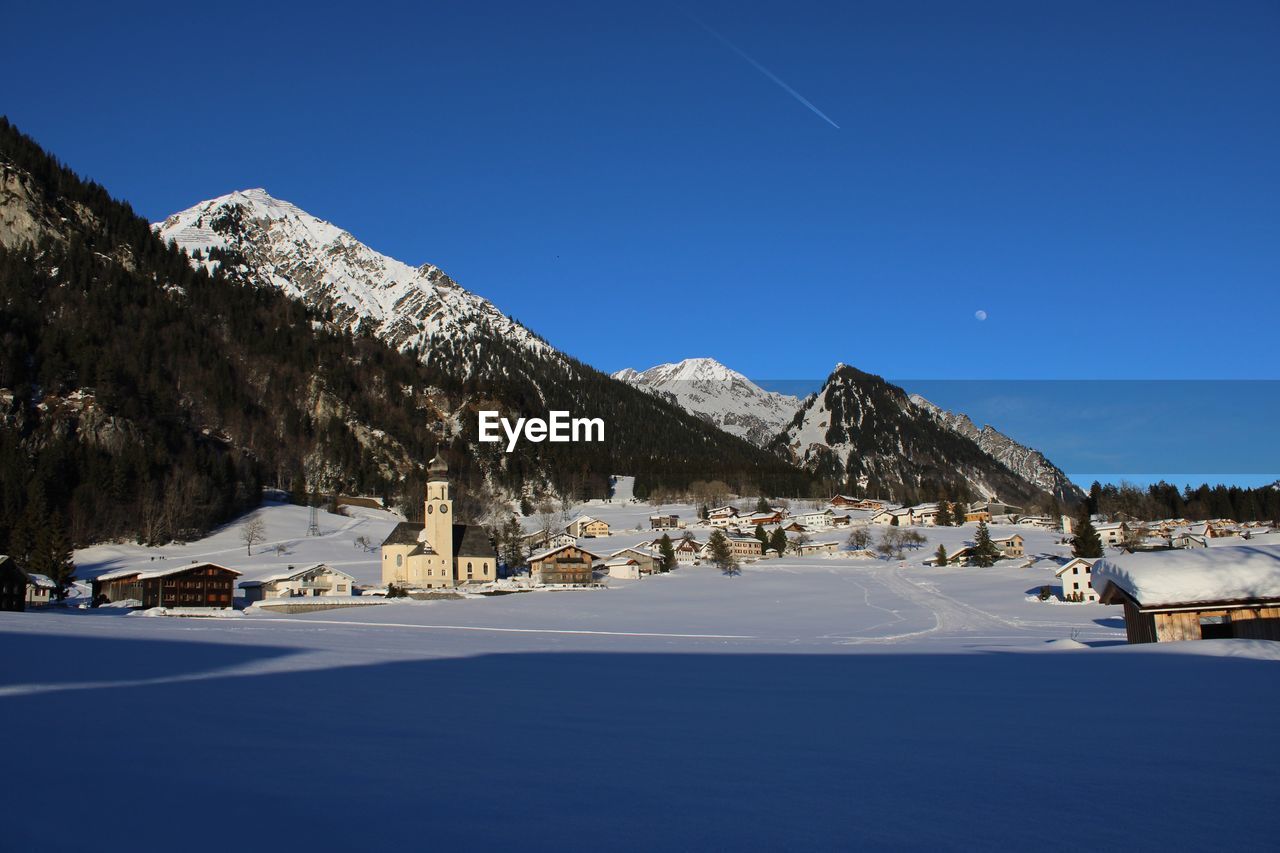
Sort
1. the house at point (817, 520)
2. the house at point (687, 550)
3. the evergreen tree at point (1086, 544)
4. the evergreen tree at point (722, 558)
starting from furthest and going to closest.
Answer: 1. the house at point (817, 520)
2. the house at point (687, 550)
3. the evergreen tree at point (722, 558)
4. the evergreen tree at point (1086, 544)

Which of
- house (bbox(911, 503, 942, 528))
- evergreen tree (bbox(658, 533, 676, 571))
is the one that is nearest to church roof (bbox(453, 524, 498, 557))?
evergreen tree (bbox(658, 533, 676, 571))

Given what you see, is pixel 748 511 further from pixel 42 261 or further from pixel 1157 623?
pixel 1157 623

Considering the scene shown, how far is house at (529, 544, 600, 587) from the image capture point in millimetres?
86562

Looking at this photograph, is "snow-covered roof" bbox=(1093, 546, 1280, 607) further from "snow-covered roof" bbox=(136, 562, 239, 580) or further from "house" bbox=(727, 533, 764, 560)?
"house" bbox=(727, 533, 764, 560)

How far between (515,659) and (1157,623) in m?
19.0

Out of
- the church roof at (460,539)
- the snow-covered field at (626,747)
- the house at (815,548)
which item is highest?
the church roof at (460,539)

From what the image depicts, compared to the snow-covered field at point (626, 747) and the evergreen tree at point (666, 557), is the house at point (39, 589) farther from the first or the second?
the evergreen tree at point (666, 557)

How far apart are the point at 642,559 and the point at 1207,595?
76.4 meters

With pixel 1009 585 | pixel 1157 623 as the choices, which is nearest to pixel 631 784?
pixel 1157 623

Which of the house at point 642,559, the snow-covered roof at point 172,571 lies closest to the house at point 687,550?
the house at point 642,559

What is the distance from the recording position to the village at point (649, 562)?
A: 89.7 ft

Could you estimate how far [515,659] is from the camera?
881 inches

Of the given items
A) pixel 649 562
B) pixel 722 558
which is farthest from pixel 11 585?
pixel 722 558

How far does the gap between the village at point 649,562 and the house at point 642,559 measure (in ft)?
1.13
